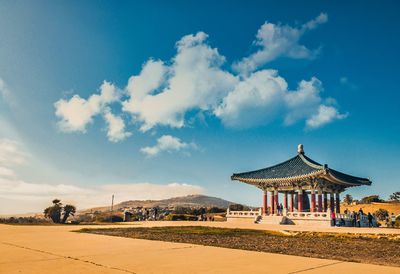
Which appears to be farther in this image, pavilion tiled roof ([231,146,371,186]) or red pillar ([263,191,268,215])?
red pillar ([263,191,268,215])

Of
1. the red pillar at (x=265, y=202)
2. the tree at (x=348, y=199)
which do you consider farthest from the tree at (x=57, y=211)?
the tree at (x=348, y=199)

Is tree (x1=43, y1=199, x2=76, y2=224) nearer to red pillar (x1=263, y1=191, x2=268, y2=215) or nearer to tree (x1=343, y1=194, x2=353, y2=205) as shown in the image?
red pillar (x1=263, y1=191, x2=268, y2=215)

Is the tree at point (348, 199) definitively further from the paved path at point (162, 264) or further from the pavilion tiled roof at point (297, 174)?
the paved path at point (162, 264)

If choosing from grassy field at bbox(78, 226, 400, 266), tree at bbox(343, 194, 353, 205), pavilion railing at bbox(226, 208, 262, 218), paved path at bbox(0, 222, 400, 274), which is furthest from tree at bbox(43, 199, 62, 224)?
tree at bbox(343, 194, 353, 205)

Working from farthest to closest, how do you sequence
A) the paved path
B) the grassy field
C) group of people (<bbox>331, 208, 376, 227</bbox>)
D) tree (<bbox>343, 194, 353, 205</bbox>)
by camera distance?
tree (<bbox>343, 194, 353, 205</bbox>)
group of people (<bbox>331, 208, 376, 227</bbox>)
the grassy field
the paved path

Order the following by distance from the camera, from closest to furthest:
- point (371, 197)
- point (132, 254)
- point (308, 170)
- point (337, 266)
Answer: point (337, 266) < point (132, 254) < point (308, 170) < point (371, 197)

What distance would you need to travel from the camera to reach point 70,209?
3703 centimetres

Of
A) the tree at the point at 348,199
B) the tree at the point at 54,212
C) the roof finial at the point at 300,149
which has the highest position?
the roof finial at the point at 300,149

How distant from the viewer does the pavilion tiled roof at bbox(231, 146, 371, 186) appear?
34559mm

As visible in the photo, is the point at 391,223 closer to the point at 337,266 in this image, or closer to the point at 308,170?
the point at 308,170

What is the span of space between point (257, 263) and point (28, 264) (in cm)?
406

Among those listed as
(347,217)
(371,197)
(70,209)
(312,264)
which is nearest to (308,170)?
(347,217)

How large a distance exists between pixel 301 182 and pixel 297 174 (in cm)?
138

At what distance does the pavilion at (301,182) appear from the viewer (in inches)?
1400
